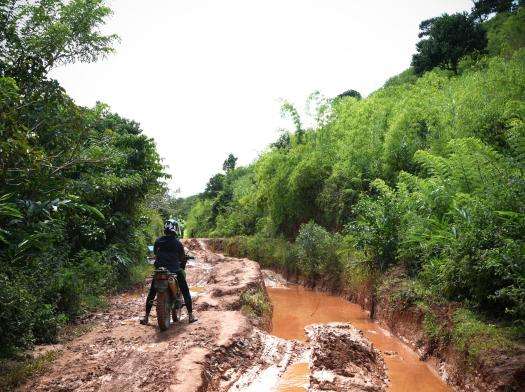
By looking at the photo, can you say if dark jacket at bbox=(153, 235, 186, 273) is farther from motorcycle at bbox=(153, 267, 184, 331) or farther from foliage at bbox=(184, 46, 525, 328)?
foliage at bbox=(184, 46, 525, 328)

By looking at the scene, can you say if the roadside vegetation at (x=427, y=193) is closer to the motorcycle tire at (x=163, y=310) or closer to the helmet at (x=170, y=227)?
the motorcycle tire at (x=163, y=310)

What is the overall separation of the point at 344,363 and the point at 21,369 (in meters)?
4.09

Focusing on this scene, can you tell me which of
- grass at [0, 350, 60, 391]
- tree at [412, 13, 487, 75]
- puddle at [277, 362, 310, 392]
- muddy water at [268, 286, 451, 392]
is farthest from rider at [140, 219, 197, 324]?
tree at [412, 13, 487, 75]

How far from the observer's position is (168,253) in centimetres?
665

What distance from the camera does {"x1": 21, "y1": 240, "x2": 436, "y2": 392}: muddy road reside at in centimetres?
460

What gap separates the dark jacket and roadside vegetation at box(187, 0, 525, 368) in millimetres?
4430

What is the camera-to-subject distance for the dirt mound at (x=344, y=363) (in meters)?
4.90

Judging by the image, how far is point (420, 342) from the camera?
6.94m

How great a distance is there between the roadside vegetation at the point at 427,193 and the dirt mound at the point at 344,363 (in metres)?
1.26

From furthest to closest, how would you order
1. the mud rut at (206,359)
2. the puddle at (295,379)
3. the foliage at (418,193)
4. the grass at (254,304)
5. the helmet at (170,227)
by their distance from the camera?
the grass at (254,304), the helmet at (170,227), the foliage at (418,193), the puddle at (295,379), the mud rut at (206,359)

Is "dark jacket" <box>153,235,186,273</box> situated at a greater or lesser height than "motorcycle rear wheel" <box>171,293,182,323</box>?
greater

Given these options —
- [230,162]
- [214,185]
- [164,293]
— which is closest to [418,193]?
[164,293]

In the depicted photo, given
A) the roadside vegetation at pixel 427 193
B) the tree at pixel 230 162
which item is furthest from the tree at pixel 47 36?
the tree at pixel 230 162

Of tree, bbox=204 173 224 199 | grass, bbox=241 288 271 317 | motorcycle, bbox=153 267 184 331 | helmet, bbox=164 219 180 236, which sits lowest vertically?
grass, bbox=241 288 271 317
